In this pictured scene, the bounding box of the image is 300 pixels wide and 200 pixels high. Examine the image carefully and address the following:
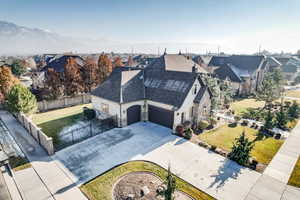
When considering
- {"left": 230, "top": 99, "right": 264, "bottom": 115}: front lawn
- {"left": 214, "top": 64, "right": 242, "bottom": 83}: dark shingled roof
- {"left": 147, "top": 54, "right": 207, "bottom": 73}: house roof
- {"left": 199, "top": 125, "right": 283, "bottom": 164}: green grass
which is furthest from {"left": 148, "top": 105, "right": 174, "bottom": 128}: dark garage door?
{"left": 214, "top": 64, "right": 242, "bottom": 83}: dark shingled roof

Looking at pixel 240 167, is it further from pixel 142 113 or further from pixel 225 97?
pixel 225 97

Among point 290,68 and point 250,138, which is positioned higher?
point 290,68

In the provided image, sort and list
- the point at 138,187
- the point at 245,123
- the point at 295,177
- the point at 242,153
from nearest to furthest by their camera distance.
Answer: the point at 138,187, the point at 295,177, the point at 242,153, the point at 245,123

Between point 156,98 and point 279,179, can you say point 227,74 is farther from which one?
point 279,179

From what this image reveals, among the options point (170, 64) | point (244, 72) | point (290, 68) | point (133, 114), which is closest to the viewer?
point (133, 114)

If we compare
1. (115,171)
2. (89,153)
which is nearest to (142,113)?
(89,153)

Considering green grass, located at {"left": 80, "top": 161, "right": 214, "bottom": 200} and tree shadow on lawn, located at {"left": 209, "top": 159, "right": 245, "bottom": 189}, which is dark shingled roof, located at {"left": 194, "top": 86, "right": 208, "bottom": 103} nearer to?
tree shadow on lawn, located at {"left": 209, "top": 159, "right": 245, "bottom": 189}

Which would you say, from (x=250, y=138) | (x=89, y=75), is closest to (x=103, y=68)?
(x=89, y=75)
